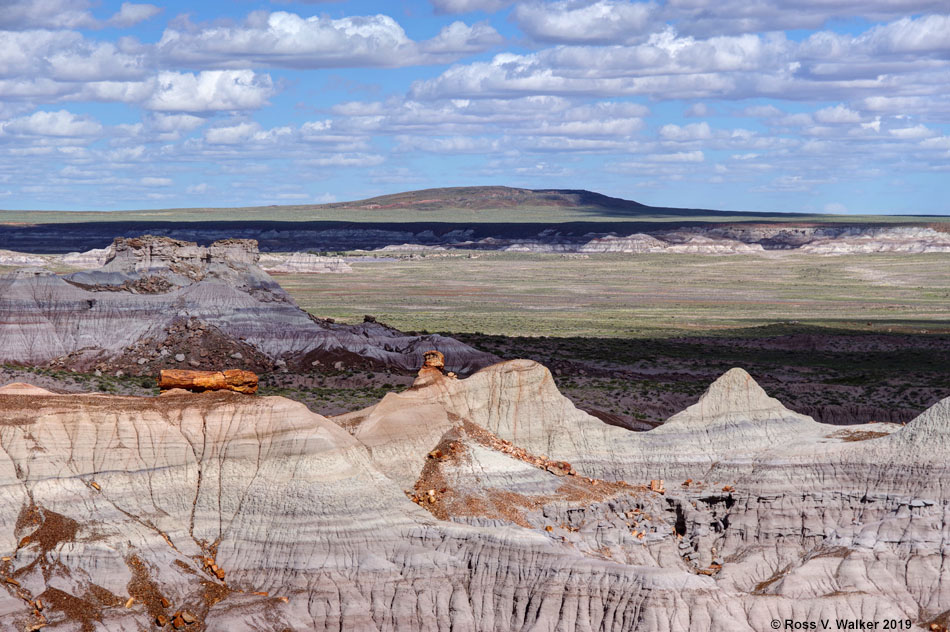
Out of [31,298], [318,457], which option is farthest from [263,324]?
[318,457]

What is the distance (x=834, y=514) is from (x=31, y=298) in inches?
2076

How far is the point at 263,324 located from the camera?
70.4 meters

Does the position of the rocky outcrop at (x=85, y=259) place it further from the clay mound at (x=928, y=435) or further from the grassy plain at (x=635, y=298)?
the clay mound at (x=928, y=435)

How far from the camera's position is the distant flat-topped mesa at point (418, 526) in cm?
2248

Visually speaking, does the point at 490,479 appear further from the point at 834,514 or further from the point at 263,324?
the point at 263,324

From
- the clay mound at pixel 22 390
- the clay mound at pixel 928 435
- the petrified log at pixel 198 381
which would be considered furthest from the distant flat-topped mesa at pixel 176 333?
the clay mound at pixel 928 435

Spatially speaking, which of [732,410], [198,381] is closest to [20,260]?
[198,381]

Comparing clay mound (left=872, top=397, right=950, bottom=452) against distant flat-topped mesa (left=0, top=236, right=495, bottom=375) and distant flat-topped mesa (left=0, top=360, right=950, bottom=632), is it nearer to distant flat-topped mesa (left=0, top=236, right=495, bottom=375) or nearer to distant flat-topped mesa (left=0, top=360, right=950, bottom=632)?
distant flat-topped mesa (left=0, top=360, right=950, bottom=632)

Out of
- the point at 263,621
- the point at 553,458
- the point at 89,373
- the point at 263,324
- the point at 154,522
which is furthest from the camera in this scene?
the point at 263,324

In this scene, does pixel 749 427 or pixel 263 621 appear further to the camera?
pixel 749 427

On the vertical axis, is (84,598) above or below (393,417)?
below

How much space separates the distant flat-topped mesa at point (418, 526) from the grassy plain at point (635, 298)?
2662 inches

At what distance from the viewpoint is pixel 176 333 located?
67.9m

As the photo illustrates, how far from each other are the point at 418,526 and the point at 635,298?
12172cm
